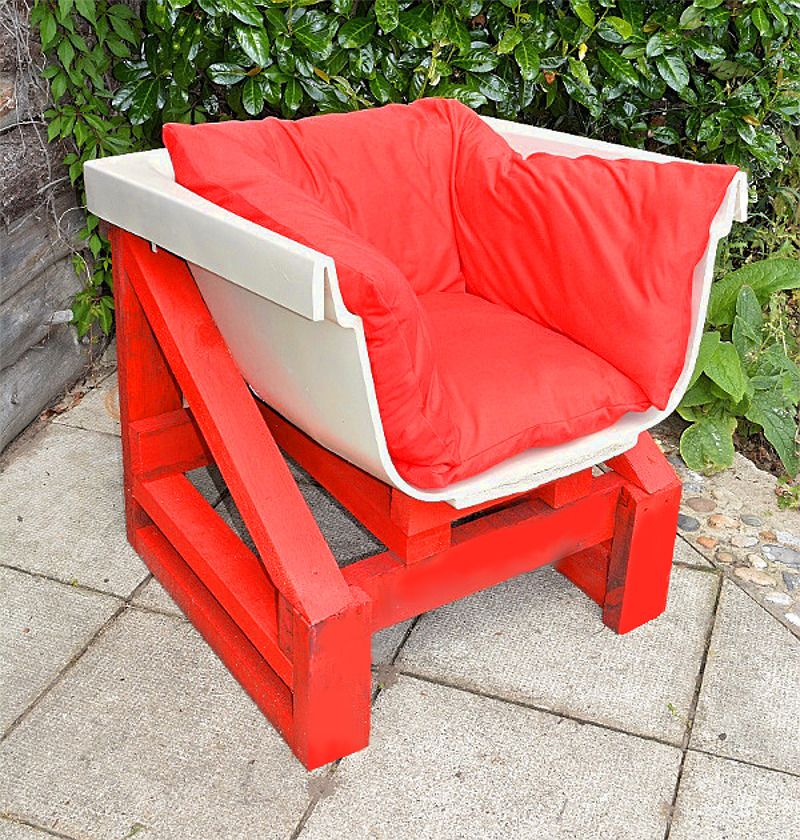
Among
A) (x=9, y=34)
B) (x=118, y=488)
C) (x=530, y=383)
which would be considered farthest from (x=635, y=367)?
(x=9, y=34)

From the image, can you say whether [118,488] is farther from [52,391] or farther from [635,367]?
[635,367]

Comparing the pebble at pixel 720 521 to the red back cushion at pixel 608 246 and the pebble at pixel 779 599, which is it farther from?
the red back cushion at pixel 608 246

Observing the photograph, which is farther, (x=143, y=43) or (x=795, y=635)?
(x=143, y=43)

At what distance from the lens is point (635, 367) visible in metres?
1.79

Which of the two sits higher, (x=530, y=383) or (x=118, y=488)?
(x=530, y=383)

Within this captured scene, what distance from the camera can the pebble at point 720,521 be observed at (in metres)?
2.39

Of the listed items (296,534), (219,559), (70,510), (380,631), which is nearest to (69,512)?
(70,510)

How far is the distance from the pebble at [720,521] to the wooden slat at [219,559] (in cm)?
102

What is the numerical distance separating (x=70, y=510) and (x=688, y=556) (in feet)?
4.13

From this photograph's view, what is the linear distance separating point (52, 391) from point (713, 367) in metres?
1.54

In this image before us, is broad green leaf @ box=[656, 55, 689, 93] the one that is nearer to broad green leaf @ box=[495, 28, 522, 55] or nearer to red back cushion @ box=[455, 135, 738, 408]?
broad green leaf @ box=[495, 28, 522, 55]

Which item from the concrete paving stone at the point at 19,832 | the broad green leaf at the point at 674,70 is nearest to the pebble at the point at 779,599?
the broad green leaf at the point at 674,70

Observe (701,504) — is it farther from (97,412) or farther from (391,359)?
(97,412)

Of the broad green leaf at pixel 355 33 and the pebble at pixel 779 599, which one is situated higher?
the broad green leaf at pixel 355 33
